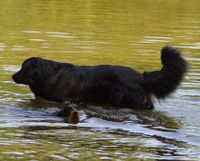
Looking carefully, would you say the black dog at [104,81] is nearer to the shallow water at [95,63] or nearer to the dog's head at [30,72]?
the dog's head at [30,72]

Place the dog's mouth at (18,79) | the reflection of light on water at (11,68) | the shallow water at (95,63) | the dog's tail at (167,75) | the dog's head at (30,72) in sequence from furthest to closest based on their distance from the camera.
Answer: the reflection of light on water at (11,68) → the dog's mouth at (18,79) → the dog's head at (30,72) → the dog's tail at (167,75) → the shallow water at (95,63)

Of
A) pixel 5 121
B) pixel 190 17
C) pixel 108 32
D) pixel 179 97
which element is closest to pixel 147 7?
pixel 190 17

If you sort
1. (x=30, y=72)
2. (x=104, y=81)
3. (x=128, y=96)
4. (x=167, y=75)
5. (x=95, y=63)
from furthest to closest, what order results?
(x=95, y=63) < (x=30, y=72) < (x=104, y=81) < (x=128, y=96) < (x=167, y=75)

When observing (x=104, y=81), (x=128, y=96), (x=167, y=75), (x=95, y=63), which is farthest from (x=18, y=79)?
(x=95, y=63)

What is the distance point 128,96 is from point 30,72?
1929 mm

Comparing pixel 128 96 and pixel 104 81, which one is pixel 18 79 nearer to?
pixel 104 81

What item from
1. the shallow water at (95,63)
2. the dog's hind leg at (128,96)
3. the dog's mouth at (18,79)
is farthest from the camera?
the dog's mouth at (18,79)

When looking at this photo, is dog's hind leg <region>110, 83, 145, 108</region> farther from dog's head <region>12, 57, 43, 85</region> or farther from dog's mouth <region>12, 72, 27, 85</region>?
dog's mouth <region>12, 72, 27, 85</region>

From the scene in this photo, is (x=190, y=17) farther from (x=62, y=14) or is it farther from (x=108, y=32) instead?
(x=108, y=32)

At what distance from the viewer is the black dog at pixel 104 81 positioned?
35.5ft

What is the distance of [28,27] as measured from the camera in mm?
23172

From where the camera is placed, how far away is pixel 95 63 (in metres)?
15.4

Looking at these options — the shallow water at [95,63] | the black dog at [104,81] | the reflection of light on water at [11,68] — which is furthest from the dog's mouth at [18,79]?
the reflection of light on water at [11,68]

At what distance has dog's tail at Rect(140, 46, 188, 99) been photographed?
10766 mm
